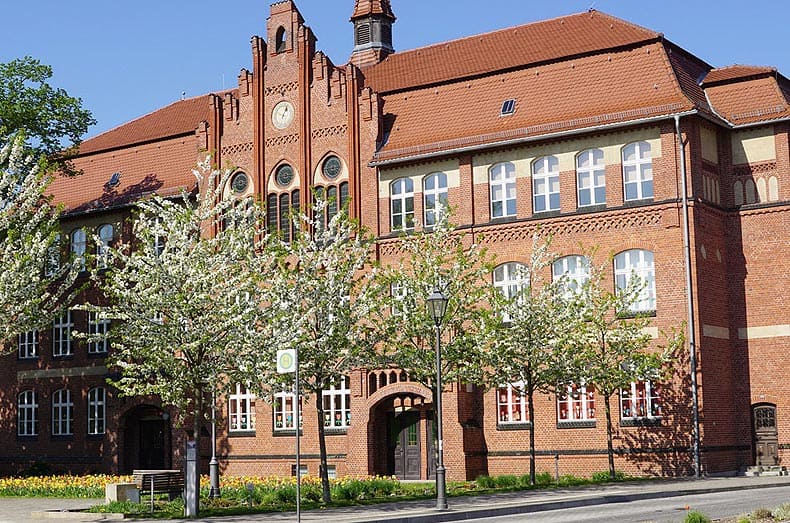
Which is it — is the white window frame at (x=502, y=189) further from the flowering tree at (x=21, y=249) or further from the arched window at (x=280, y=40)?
the flowering tree at (x=21, y=249)

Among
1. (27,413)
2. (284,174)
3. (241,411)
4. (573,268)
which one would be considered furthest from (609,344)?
(27,413)

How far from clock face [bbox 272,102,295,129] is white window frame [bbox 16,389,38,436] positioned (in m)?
16.3

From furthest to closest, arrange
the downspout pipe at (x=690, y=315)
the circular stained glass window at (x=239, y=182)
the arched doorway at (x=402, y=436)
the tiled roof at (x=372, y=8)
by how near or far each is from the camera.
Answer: the tiled roof at (x=372, y=8)
the circular stained glass window at (x=239, y=182)
the arched doorway at (x=402, y=436)
the downspout pipe at (x=690, y=315)

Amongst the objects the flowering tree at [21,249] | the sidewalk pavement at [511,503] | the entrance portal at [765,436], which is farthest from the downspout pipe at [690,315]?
the flowering tree at [21,249]

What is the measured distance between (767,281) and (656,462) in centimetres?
703

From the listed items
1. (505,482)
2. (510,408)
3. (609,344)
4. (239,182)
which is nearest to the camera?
(505,482)

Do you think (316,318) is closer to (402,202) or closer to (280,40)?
(402,202)

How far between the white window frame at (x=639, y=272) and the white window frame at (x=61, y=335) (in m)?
24.2

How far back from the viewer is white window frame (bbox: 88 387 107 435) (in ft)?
158

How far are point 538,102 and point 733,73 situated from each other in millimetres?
6612

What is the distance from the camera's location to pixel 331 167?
43281 millimetres

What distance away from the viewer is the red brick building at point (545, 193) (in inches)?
1451

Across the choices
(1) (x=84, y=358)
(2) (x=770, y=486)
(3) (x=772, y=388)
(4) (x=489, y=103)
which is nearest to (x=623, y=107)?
(4) (x=489, y=103)

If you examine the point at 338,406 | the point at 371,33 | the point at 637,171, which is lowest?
the point at 338,406
